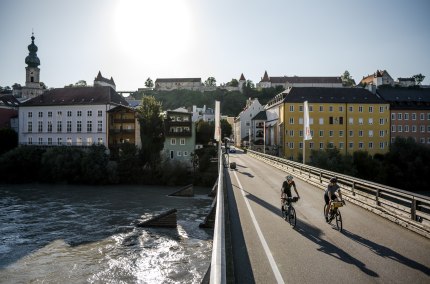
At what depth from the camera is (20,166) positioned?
205 ft

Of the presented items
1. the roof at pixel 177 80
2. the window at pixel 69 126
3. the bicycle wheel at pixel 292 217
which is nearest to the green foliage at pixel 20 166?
the window at pixel 69 126

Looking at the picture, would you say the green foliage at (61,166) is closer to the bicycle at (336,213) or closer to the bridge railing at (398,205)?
the bridge railing at (398,205)

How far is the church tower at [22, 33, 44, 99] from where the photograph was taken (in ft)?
355

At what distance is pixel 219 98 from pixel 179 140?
84.4 m

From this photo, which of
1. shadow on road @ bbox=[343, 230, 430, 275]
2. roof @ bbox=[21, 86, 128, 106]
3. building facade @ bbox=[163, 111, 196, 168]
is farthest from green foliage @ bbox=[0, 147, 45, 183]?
shadow on road @ bbox=[343, 230, 430, 275]

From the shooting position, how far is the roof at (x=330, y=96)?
239 ft

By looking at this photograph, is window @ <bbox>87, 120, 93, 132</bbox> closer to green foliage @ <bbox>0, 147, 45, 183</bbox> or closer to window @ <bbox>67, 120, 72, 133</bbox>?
window @ <bbox>67, 120, 72, 133</bbox>

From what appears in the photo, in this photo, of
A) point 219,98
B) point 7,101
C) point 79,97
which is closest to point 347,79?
point 219,98

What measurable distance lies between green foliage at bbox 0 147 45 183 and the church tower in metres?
54.9

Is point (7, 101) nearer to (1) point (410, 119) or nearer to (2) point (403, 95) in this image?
(2) point (403, 95)

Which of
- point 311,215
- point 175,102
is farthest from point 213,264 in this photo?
point 175,102

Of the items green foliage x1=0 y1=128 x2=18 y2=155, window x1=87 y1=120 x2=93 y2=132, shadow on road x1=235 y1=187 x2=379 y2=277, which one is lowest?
shadow on road x1=235 y1=187 x2=379 y2=277

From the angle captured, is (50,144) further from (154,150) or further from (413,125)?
(413,125)

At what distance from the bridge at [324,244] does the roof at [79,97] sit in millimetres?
63063
